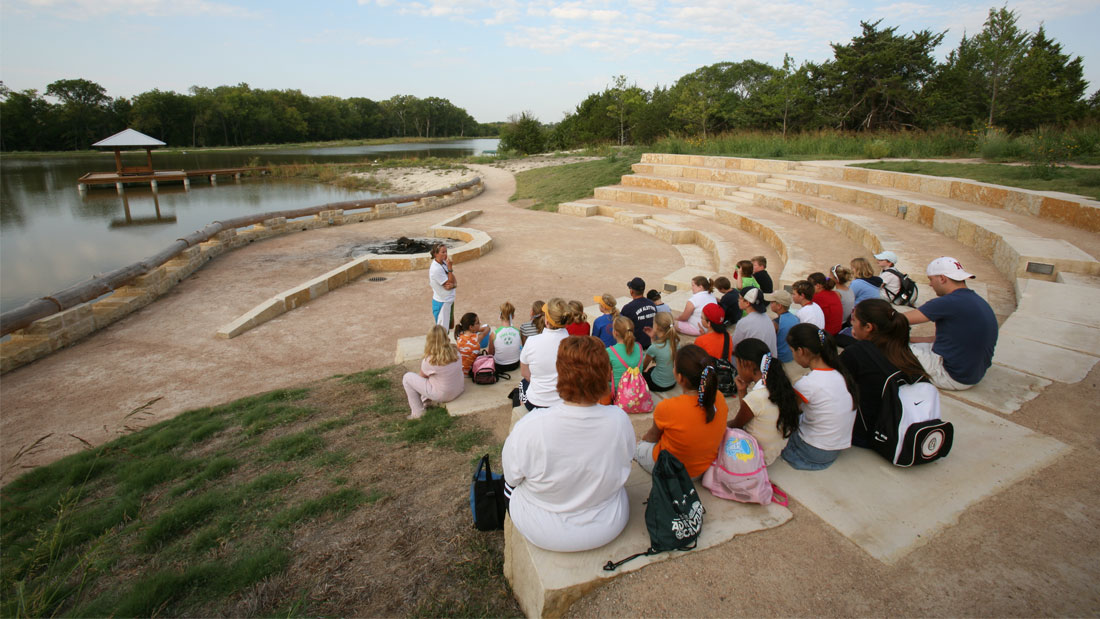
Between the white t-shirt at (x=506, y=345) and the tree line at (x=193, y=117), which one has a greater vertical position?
the tree line at (x=193, y=117)

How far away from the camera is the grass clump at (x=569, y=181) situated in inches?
743

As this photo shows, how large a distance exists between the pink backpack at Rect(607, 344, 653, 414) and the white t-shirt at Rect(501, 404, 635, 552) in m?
1.61

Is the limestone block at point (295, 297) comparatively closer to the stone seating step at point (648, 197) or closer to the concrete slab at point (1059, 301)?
the concrete slab at point (1059, 301)

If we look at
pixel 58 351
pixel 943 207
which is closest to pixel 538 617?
pixel 58 351

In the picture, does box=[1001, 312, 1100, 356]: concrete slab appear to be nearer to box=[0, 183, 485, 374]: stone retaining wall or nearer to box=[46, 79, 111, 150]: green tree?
box=[0, 183, 485, 374]: stone retaining wall

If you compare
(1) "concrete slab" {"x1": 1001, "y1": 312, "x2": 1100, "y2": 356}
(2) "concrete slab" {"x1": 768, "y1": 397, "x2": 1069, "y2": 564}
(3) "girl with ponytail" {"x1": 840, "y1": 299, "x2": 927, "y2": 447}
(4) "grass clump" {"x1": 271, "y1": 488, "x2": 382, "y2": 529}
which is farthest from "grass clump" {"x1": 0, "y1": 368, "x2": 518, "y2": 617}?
(1) "concrete slab" {"x1": 1001, "y1": 312, "x2": 1100, "y2": 356}

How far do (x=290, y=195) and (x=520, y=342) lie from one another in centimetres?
2820

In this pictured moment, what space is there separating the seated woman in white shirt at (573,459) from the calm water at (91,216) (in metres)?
13.4

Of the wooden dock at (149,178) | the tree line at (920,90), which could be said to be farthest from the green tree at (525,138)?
the wooden dock at (149,178)

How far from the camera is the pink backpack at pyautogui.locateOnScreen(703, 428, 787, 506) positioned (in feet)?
8.39

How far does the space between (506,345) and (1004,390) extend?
13.2ft

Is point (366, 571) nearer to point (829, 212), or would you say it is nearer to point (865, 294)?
point (865, 294)

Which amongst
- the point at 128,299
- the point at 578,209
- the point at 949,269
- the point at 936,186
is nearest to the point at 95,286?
the point at 128,299

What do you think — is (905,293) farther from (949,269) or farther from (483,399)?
(483,399)
